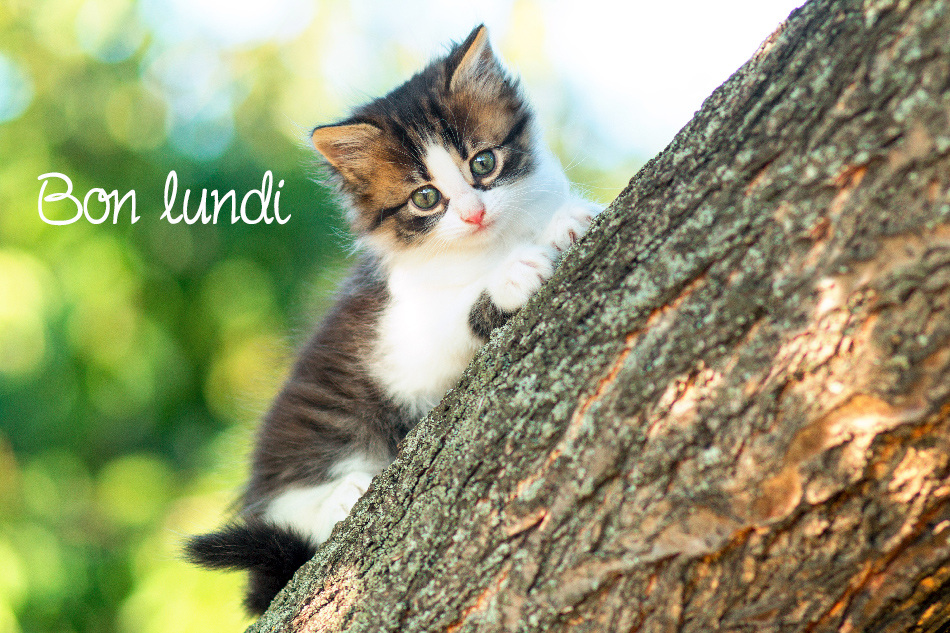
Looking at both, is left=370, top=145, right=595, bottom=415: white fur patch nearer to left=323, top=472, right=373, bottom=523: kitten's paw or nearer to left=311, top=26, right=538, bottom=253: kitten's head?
left=311, top=26, right=538, bottom=253: kitten's head

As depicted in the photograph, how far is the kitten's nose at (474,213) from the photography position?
1.99m

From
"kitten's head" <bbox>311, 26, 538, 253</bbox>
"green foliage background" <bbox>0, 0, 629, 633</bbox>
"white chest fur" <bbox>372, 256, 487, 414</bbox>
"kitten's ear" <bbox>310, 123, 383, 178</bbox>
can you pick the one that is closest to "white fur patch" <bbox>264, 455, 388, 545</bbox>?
"white chest fur" <bbox>372, 256, 487, 414</bbox>

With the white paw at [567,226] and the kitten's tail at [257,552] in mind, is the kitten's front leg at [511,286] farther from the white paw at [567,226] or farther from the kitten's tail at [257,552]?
the kitten's tail at [257,552]

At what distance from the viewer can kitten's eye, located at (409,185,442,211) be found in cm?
213

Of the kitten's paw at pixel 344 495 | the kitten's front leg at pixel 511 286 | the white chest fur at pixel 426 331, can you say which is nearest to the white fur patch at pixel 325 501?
the kitten's paw at pixel 344 495

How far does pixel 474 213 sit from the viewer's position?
1985 millimetres

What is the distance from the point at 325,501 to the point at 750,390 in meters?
1.36

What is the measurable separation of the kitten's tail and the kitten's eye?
3.27 feet

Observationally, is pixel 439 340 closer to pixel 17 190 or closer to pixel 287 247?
Result: pixel 287 247

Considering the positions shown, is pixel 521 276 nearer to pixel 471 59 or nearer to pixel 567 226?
pixel 567 226

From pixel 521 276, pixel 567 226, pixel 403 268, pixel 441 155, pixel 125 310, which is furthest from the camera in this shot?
pixel 125 310

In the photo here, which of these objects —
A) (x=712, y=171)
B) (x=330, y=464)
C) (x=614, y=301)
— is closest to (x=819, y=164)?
(x=712, y=171)

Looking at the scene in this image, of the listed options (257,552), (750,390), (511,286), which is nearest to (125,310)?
(257,552)

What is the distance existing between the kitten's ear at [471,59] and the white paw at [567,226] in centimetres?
65
